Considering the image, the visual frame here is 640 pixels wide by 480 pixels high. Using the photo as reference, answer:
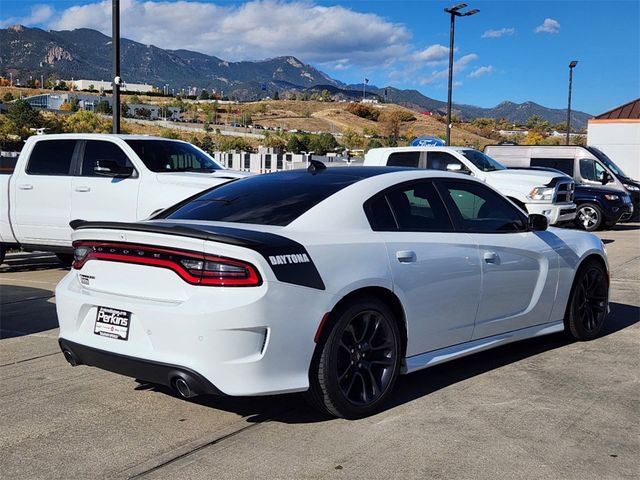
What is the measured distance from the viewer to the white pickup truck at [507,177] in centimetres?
1475

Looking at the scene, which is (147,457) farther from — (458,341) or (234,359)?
(458,341)

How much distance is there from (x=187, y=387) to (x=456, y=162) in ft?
41.9

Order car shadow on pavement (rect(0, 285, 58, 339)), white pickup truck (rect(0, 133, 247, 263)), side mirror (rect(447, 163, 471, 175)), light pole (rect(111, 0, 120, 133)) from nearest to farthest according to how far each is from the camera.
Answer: car shadow on pavement (rect(0, 285, 58, 339))
white pickup truck (rect(0, 133, 247, 263))
light pole (rect(111, 0, 120, 133))
side mirror (rect(447, 163, 471, 175))

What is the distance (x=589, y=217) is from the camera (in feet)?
62.7

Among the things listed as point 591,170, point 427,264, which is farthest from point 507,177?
point 427,264

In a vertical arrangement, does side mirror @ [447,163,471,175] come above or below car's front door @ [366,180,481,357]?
above

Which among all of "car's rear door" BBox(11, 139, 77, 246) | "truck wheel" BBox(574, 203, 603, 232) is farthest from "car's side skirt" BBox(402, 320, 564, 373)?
"truck wheel" BBox(574, 203, 603, 232)

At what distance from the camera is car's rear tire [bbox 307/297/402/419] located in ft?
14.4

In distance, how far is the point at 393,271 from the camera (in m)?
4.74

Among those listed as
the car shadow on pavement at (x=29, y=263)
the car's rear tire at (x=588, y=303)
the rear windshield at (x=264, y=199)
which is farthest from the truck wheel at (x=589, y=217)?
the rear windshield at (x=264, y=199)

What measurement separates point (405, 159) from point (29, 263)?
8.24 metres

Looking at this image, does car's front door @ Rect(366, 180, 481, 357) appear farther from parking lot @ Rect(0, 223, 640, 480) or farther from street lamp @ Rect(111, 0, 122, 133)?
street lamp @ Rect(111, 0, 122, 133)

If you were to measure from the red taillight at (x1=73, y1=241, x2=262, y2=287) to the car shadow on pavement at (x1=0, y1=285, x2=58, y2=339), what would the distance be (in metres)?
3.18

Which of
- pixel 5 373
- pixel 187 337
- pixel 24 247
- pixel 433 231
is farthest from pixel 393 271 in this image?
pixel 24 247
